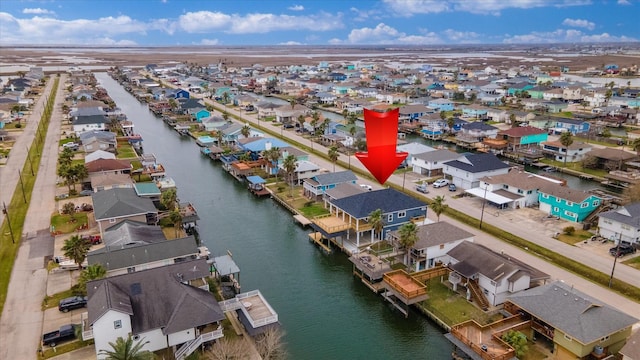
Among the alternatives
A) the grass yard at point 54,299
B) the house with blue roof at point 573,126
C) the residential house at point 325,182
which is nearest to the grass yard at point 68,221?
the grass yard at point 54,299

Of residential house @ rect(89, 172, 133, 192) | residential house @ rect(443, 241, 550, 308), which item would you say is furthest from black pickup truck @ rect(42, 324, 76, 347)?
residential house @ rect(443, 241, 550, 308)

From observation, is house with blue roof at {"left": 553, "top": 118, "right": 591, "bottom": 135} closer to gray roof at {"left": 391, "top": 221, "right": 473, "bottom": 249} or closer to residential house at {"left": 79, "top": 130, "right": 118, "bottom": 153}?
gray roof at {"left": 391, "top": 221, "right": 473, "bottom": 249}

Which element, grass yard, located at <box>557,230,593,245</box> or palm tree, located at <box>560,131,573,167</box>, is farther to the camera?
palm tree, located at <box>560,131,573,167</box>

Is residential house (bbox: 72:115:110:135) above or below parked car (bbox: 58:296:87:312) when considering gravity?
above

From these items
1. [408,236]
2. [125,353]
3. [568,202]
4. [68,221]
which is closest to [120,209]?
[68,221]

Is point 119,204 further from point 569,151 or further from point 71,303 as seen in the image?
point 569,151
